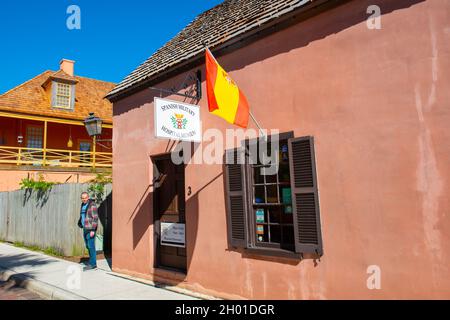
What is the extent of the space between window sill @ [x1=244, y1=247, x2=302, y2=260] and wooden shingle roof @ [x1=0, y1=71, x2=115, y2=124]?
17773mm

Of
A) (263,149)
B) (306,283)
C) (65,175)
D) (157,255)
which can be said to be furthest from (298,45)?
(65,175)

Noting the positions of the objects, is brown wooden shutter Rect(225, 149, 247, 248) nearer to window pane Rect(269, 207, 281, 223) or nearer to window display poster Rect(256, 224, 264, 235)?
window display poster Rect(256, 224, 264, 235)

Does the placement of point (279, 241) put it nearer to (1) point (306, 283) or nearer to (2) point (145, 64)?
(1) point (306, 283)

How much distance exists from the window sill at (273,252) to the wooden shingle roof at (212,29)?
336 centimetres

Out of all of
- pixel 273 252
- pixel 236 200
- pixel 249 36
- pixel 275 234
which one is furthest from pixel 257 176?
pixel 249 36

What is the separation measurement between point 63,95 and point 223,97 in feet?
65.5

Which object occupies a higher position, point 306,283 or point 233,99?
point 233,99

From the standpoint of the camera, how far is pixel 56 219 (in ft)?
34.5

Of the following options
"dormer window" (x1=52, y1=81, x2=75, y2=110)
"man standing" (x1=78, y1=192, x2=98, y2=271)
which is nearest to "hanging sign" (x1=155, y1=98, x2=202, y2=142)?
"man standing" (x1=78, y1=192, x2=98, y2=271)

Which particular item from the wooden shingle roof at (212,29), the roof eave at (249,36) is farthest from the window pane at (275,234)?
the wooden shingle roof at (212,29)

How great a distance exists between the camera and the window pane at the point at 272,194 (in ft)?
17.0
